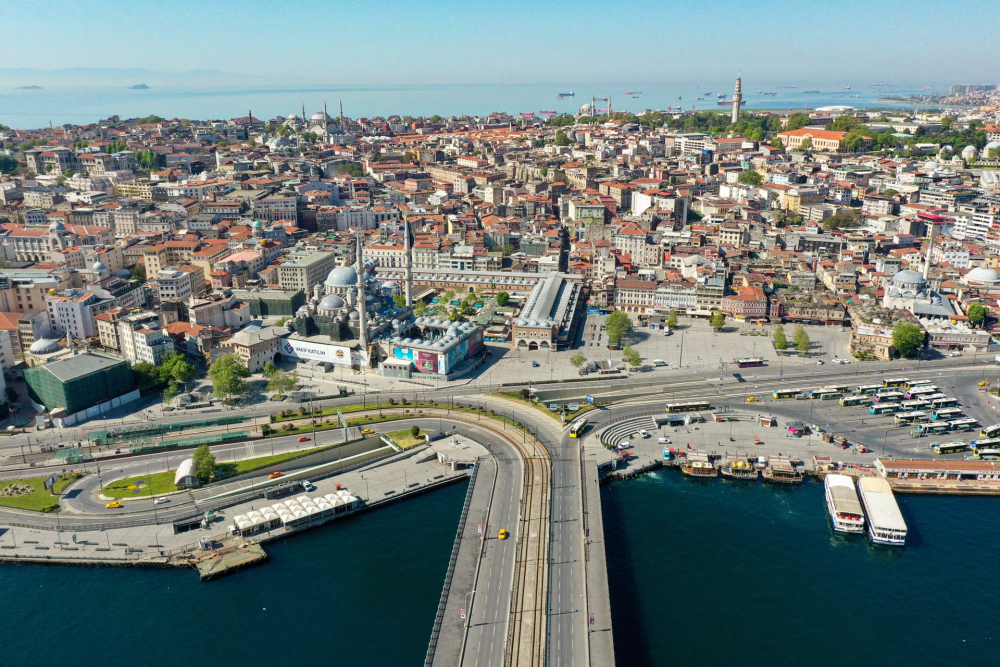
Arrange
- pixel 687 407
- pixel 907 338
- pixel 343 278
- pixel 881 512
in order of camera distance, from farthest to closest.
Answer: pixel 343 278, pixel 907 338, pixel 687 407, pixel 881 512

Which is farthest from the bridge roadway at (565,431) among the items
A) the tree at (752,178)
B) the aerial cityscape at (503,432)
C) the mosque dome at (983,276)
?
the tree at (752,178)

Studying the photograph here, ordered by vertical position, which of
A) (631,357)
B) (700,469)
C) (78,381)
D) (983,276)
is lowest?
(700,469)

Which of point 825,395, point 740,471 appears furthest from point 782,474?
point 825,395

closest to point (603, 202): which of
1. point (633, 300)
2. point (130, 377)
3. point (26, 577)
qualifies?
point (633, 300)

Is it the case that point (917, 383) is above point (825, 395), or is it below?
above

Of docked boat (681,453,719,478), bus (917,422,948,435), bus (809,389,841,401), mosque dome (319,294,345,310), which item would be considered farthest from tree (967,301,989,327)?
mosque dome (319,294,345,310)

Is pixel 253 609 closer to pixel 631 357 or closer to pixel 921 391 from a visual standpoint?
pixel 631 357

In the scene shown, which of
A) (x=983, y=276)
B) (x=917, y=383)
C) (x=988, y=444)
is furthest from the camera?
(x=983, y=276)
